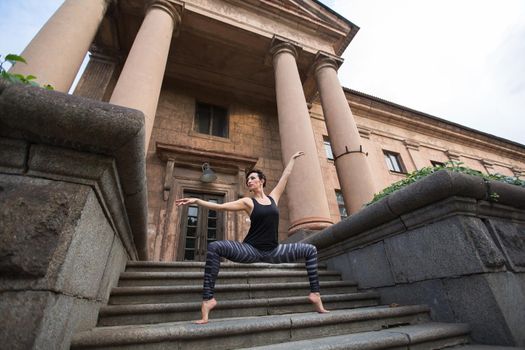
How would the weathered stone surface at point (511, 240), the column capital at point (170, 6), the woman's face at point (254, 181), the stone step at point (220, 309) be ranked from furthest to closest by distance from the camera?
the column capital at point (170, 6)
the woman's face at point (254, 181)
the weathered stone surface at point (511, 240)
the stone step at point (220, 309)

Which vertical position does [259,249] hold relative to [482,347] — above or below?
above

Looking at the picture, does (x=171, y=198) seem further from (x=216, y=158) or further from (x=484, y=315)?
(x=484, y=315)

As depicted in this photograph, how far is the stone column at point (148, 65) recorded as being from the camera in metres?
5.24

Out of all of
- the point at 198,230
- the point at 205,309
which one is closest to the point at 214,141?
the point at 198,230

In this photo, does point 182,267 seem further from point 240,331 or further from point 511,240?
point 511,240

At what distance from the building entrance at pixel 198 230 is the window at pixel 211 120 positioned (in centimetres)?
294

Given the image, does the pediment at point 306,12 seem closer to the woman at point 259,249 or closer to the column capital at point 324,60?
the column capital at point 324,60

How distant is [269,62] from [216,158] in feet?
13.3

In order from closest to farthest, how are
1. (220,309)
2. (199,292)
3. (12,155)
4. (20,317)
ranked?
(20,317) → (12,155) → (220,309) → (199,292)

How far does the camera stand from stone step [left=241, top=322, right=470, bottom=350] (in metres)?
1.84

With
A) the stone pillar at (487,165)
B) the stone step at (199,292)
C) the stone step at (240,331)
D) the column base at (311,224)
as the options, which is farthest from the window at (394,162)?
the stone step at (240,331)

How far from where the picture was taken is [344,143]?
7.77 m

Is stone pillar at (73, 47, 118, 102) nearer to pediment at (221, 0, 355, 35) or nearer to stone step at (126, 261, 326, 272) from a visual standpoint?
pediment at (221, 0, 355, 35)

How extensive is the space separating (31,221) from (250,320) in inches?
71.5
